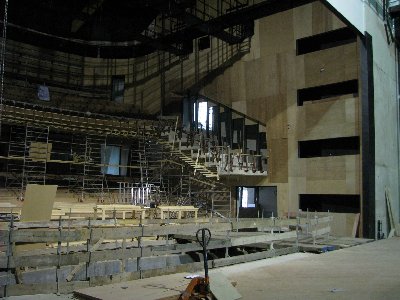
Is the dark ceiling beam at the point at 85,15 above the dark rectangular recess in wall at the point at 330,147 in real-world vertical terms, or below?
above

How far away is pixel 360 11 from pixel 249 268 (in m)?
14.3

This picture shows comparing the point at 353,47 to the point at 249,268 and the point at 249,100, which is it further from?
the point at 249,268

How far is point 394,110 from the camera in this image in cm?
2347

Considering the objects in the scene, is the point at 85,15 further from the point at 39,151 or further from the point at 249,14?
the point at 249,14

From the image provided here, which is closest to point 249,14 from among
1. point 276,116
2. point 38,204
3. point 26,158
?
point 276,116

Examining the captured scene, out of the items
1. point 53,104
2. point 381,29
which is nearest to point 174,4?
point 53,104

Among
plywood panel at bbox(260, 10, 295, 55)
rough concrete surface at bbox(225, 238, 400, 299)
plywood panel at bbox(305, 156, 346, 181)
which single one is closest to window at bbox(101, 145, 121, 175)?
plywood panel at bbox(260, 10, 295, 55)

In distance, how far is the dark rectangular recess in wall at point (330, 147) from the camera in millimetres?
21297

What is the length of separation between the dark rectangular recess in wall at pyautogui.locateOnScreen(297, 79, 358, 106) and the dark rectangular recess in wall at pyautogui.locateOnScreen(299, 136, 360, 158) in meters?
2.26

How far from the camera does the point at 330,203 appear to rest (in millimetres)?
22141

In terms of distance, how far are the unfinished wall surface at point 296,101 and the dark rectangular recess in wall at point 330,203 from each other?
127cm

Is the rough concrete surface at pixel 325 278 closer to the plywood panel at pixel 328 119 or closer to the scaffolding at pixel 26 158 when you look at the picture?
the plywood panel at pixel 328 119

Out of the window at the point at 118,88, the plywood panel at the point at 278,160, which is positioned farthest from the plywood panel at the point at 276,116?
the window at the point at 118,88

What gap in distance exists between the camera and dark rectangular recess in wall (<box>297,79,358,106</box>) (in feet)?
72.2
